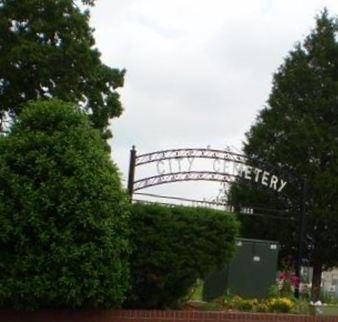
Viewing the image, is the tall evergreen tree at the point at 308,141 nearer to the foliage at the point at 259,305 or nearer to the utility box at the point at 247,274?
the utility box at the point at 247,274

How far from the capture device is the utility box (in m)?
14.9

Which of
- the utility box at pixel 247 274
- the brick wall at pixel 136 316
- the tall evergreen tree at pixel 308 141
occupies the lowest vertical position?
the brick wall at pixel 136 316

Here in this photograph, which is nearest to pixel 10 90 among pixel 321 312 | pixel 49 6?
pixel 49 6

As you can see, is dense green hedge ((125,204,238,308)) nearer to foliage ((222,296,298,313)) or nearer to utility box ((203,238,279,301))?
foliage ((222,296,298,313))

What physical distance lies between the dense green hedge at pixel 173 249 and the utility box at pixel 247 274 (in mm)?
3238

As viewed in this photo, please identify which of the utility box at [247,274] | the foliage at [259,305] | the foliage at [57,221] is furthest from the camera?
the utility box at [247,274]

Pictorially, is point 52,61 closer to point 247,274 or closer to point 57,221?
point 247,274

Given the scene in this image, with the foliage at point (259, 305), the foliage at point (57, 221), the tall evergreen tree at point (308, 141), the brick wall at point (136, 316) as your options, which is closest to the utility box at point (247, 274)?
the foliage at point (259, 305)

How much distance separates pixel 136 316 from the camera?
10.9m

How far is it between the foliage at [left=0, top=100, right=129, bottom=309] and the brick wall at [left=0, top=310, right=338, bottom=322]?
199 millimetres

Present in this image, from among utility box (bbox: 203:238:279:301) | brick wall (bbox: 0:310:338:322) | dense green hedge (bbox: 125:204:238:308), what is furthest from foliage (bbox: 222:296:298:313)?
utility box (bbox: 203:238:279:301)

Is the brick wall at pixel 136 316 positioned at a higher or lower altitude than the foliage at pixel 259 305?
lower

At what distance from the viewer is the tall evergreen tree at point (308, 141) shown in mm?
29317

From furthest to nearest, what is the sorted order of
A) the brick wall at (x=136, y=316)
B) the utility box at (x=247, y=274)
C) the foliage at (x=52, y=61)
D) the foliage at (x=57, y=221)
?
the foliage at (x=52, y=61) → the utility box at (x=247, y=274) → the brick wall at (x=136, y=316) → the foliage at (x=57, y=221)
